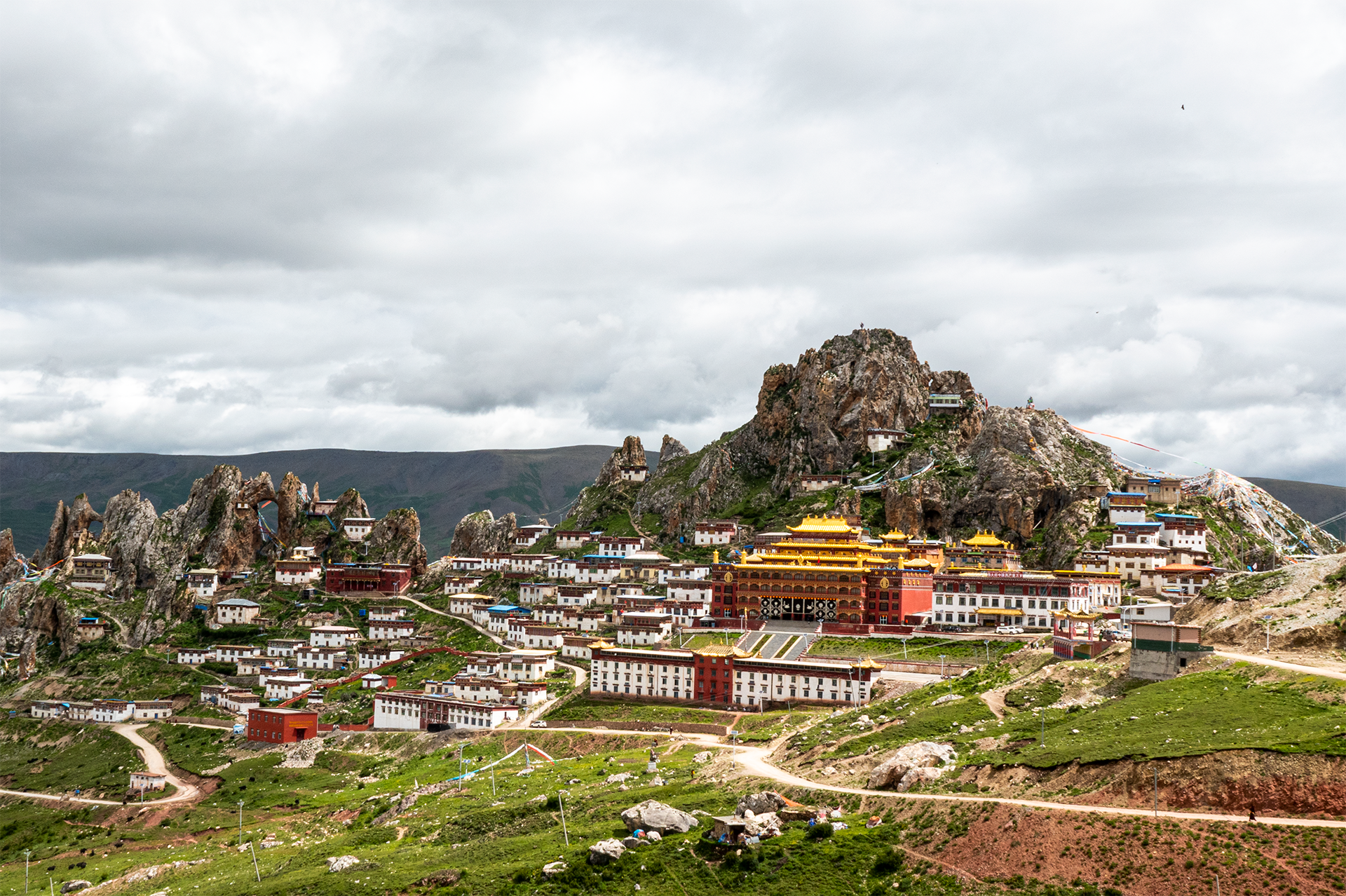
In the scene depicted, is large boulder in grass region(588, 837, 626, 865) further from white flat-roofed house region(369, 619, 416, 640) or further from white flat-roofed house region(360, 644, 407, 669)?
white flat-roofed house region(369, 619, 416, 640)

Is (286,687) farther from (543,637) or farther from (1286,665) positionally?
(1286,665)

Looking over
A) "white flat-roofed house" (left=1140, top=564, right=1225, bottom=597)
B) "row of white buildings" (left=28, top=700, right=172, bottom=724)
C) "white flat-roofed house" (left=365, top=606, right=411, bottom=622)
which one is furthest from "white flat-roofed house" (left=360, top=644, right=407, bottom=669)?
"white flat-roofed house" (left=1140, top=564, right=1225, bottom=597)

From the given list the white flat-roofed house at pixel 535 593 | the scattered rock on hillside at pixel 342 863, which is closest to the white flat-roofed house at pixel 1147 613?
the scattered rock on hillside at pixel 342 863

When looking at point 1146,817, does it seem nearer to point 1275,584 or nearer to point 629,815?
point 629,815

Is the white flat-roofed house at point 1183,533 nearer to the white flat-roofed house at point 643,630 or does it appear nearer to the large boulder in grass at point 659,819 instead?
the white flat-roofed house at point 643,630

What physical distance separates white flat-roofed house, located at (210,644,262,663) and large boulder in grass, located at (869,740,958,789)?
470 feet

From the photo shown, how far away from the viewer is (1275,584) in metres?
92.9

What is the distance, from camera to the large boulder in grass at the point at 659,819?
6556cm

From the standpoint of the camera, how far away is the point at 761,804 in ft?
219

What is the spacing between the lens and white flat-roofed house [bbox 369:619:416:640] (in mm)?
187625

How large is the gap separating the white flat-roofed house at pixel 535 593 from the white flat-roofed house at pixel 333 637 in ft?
92.4

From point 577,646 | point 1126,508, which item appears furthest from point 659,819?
point 1126,508

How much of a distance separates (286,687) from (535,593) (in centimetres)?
4558

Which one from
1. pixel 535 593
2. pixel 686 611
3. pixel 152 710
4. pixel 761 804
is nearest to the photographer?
pixel 761 804
